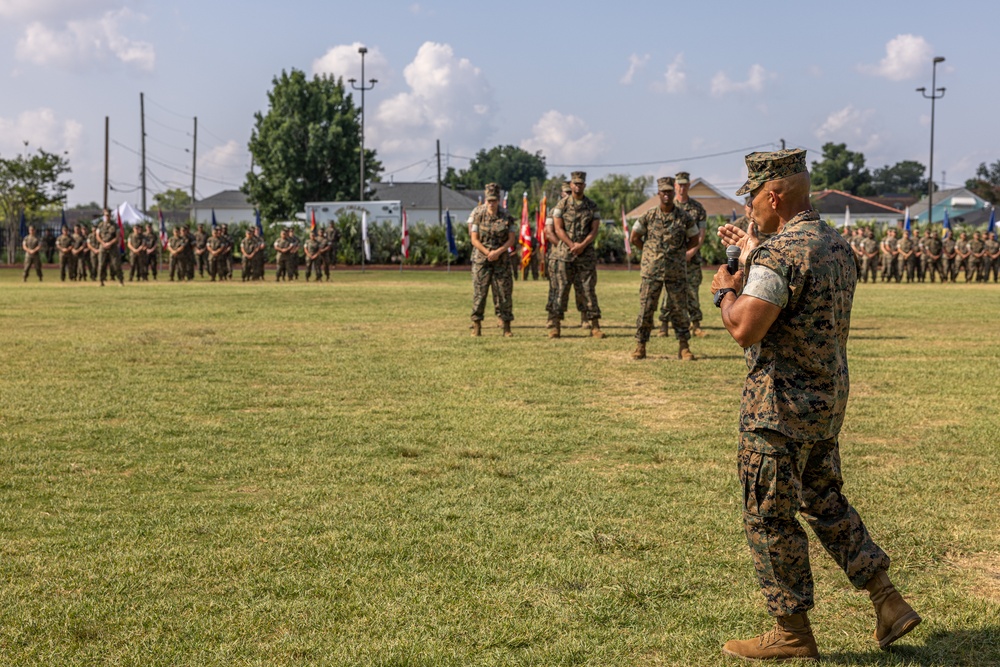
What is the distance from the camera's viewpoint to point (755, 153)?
392 cm

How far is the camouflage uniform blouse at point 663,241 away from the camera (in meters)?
12.7

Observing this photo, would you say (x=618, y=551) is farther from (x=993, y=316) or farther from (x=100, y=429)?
(x=993, y=316)

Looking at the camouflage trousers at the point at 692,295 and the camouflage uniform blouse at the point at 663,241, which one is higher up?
the camouflage uniform blouse at the point at 663,241

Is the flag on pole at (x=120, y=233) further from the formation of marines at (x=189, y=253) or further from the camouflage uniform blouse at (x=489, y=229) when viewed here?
the camouflage uniform blouse at (x=489, y=229)

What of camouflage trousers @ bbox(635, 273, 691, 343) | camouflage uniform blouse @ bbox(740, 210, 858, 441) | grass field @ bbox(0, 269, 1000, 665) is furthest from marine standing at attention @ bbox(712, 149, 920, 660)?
camouflage trousers @ bbox(635, 273, 691, 343)

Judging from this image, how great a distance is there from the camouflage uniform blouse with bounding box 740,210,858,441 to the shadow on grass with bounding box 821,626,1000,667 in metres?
0.86

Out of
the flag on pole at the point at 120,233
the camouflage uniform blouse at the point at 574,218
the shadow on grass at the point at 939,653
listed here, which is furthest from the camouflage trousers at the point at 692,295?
the flag on pole at the point at 120,233

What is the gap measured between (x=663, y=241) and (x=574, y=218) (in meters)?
2.37

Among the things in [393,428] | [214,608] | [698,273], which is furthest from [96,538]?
[698,273]

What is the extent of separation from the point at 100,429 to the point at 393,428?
2280mm

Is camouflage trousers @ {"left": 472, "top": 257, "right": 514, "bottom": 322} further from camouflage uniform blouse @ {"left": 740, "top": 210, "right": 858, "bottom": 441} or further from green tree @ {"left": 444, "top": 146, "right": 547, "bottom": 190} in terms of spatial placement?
green tree @ {"left": 444, "top": 146, "right": 547, "bottom": 190}

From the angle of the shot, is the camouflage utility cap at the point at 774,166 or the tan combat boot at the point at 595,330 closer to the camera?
the camouflage utility cap at the point at 774,166

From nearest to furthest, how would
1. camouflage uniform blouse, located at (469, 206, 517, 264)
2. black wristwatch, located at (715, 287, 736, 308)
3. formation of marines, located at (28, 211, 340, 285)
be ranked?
black wristwatch, located at (715, 287, 736, 308) < camouflage uniform blouse, located at (469, 206, 517, 264) < formation of marines, located at (28, 211, 340, 285)

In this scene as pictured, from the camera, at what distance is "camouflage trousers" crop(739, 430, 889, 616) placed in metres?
→ 3.74
